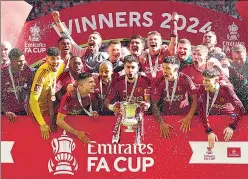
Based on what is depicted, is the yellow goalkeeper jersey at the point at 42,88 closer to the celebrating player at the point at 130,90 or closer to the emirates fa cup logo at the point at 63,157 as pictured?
the emirates fa cup logo at the point at 63,157

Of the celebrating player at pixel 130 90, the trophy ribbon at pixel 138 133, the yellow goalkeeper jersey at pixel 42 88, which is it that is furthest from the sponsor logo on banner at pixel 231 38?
the yellow goalkeeper jersey at pixel 42 88

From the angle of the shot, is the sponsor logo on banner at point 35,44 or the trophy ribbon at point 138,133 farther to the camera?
the sponsor logo on banner at point 35,44

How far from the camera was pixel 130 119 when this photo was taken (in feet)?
19.4

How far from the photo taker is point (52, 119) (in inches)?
236

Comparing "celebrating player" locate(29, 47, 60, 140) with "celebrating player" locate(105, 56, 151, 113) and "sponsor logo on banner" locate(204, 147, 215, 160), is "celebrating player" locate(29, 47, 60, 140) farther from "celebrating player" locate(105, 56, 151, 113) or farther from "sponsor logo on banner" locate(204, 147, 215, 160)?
"sponsor logo on banner" locate(204, 147, 215, 160)

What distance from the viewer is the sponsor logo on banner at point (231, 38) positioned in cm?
599

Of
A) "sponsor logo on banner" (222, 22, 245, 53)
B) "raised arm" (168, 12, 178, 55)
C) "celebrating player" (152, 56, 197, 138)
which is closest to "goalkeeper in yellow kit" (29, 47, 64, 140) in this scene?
"celebrating player" (152, 56, 197, 138)

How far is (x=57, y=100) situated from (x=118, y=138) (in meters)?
0.77

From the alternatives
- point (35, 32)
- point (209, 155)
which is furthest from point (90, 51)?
point (209, 155)

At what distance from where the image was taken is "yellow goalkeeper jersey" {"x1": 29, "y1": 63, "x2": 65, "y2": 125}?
5965mm

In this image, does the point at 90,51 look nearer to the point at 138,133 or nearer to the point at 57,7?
the point at 57,7

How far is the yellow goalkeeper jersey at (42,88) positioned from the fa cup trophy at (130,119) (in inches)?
29.0

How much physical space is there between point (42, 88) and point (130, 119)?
1.00 m

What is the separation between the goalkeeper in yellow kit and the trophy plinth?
2.56ft
